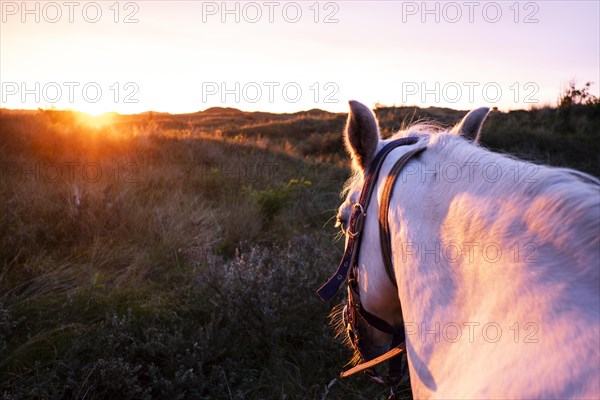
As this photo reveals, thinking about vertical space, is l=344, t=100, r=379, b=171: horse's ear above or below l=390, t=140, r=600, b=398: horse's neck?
above

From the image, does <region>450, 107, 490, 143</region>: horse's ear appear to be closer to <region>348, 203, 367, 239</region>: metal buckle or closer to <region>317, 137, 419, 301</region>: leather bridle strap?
<region>317, 137, 419, 301</region>: leather bridle strap

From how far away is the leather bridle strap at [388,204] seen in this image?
1.40 meters

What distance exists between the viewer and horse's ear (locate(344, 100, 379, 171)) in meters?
1.53

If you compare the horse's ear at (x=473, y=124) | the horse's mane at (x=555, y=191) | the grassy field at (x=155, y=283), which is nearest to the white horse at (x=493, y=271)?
the horse's mane at (x=555, y=191)

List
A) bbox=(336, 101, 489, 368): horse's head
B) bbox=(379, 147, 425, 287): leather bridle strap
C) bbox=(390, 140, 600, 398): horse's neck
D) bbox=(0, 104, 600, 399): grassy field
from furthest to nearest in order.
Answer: bbox=(0, 104, 600, 399): grassy field < bbox=(336, 101, 489, 368): horse's head < bbox=(379, 147, 425, 287): leather bridle strap < bbox=(390, 140, 600, 398): horse's neck

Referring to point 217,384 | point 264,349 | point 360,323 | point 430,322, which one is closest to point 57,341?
point 217,384

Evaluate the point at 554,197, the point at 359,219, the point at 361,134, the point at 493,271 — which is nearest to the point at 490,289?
the point at 493,271

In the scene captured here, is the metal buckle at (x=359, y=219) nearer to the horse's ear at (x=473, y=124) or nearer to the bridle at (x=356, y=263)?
the bridle at (x=356, y=263)

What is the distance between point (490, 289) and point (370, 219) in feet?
1.79

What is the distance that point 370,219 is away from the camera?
1.51 meters

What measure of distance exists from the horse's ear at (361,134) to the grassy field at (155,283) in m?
0.54

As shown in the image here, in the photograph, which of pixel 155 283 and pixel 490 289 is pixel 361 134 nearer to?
pixel 490 289

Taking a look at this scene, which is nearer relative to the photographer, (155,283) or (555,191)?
(555,191)

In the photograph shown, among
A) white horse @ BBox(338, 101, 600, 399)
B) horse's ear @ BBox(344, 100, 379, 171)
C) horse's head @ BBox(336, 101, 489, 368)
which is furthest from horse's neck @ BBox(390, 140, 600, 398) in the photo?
horse's ear @ BBox(344, 100, 379, 171)
